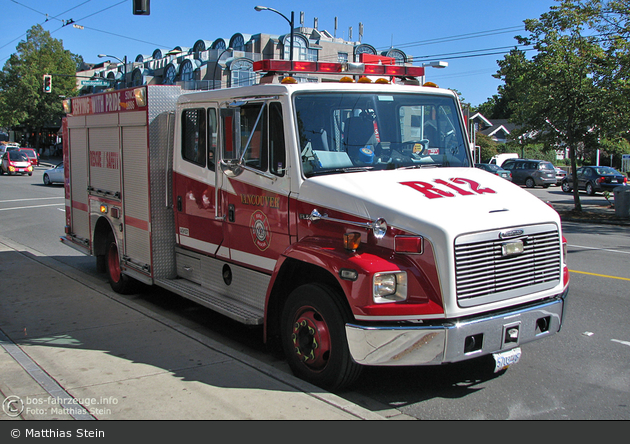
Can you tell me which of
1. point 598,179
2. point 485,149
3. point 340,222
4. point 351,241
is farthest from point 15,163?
point 351,241

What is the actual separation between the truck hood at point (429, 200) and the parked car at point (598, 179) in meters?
27.5

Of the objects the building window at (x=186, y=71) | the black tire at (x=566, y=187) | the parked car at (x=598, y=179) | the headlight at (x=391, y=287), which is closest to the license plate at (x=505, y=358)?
the headlight at (x=391, y=287)

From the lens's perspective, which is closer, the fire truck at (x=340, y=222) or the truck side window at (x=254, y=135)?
the fire truck at (x=340, y=222)

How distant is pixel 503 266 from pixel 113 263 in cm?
593

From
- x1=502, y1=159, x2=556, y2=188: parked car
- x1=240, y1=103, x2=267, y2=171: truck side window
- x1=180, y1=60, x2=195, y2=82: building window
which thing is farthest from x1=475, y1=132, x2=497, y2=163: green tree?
x1=240, y1=103, x2=267, y2=171: truck side window

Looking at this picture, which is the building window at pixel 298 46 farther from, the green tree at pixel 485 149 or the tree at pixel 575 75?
the tree at pixel 575 75

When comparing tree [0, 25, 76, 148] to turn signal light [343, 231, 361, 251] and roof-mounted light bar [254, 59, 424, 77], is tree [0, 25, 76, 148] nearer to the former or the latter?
roof-mounted light bar [254, 59, 424, 77]

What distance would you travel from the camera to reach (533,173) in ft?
117

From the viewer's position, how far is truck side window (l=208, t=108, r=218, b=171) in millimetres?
6320

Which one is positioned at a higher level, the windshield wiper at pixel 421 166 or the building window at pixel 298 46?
the building window at pixel 298 46

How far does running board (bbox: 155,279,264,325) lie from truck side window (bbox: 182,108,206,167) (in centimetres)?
143

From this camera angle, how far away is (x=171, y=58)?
217 feet

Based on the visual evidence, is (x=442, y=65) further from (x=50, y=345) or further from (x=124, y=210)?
(x=50, y=345)

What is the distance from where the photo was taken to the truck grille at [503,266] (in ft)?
13.9
